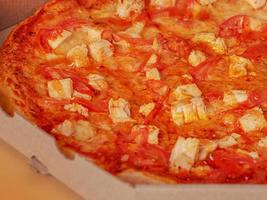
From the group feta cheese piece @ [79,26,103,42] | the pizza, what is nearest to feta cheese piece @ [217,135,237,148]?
the pizza

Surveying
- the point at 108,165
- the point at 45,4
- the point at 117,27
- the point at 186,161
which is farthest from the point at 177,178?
the point at 45,4

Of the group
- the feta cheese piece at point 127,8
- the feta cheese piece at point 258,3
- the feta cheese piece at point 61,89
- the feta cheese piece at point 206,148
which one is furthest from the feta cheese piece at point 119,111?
the feta cheese piece at point 258,3

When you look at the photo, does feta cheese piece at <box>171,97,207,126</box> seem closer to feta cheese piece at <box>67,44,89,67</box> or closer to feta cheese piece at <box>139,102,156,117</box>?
feta cheese piece at <box>139,102,156,117</box>

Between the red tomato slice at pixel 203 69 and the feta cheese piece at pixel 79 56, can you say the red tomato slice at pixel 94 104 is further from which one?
the red tomato slice at pixel 203 69

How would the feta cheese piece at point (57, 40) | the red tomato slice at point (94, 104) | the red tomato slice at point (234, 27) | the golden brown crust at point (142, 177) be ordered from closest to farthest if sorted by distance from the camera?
the golden brown crust at point (142, 177) < the red tomato slice at point (94, 104) < the feta cheese piece at point (57, 40) < the red tomato slice at point (234, 27)

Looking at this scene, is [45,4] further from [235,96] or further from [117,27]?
[235,96]
